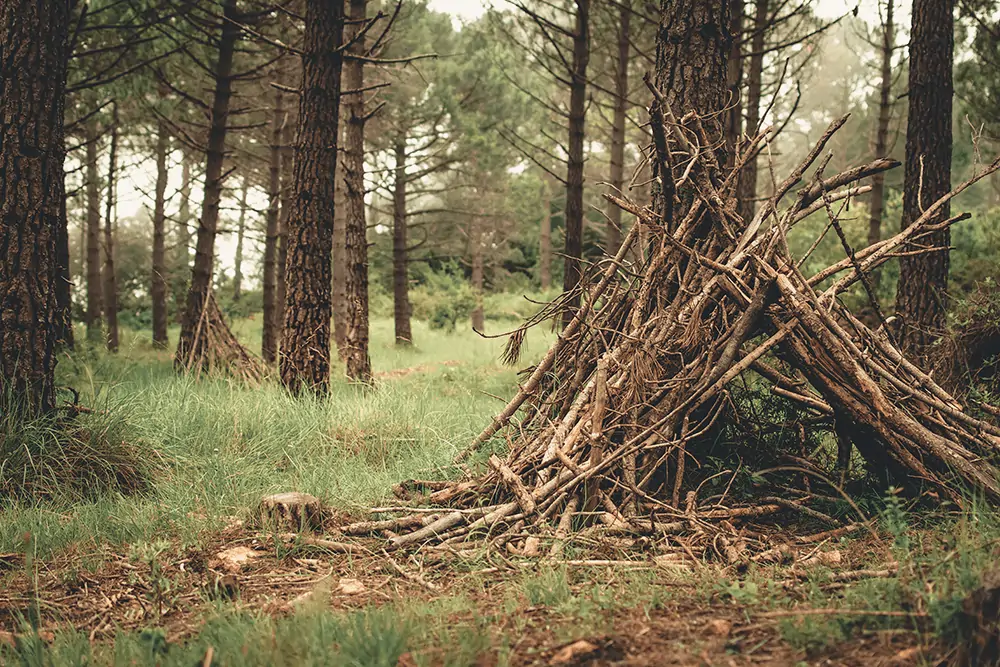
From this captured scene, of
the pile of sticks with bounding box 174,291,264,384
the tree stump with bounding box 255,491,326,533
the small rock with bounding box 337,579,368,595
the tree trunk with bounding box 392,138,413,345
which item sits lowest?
the small rock with bounding box 337,579,368,595

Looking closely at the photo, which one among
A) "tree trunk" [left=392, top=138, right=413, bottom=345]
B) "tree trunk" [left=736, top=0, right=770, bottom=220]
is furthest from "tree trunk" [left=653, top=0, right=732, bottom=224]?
"tree trunk" [left=392, top=138, right=413, bottom=345]

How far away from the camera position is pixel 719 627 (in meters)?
2.20

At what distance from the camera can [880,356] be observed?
3.73 meters

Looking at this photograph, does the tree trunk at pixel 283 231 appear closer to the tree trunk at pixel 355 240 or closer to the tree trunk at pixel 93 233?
the tree trunk at pixel 355 240

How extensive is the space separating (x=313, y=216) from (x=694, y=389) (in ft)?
14.9

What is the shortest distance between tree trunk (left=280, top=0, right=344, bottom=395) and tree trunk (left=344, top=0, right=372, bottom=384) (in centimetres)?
97

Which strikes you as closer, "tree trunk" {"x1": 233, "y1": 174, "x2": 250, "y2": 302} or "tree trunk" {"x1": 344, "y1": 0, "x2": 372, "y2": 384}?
"tree trunk" {"x1": 344, "y1": 0, "x2": 372, "y2": 384}

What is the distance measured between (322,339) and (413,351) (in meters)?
8.15

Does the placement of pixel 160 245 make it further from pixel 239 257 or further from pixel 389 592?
pixel 239 257

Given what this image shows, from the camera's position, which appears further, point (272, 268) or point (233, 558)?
point (272, 268)

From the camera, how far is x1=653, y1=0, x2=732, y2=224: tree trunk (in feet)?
14.7

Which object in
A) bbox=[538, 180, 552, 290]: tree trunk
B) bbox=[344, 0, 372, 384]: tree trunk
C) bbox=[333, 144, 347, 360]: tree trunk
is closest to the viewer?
bbox=[344, 0, 372, 384]: tree trunk

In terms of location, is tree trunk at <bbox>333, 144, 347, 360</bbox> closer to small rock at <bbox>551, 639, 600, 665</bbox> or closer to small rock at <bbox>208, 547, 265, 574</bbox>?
small rock at <bbox>208, 547, 265, 574</bbox>

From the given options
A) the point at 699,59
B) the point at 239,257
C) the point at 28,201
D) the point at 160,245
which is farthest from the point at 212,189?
the point at 239,257
